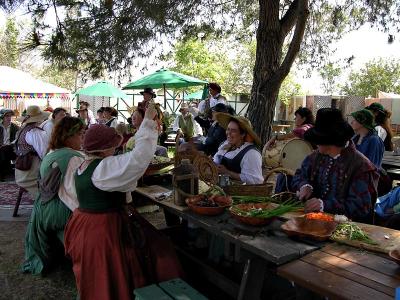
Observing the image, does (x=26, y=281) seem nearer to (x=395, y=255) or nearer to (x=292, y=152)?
(x=395, y=255)

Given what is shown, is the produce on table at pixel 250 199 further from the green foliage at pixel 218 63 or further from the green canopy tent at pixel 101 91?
the green foliage at pixel 218 63

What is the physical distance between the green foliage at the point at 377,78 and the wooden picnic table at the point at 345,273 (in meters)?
39.3

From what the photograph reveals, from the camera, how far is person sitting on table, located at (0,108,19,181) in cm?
832

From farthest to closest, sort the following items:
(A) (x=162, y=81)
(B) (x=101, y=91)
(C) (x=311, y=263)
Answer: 1. (B) (x=101, y=91)
2. (A) (x=162, y=81)
3. (C) (x=311, y=263)

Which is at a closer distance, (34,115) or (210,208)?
(210,208)

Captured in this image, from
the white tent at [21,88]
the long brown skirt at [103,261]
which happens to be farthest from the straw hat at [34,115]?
the white tent at [21,88]

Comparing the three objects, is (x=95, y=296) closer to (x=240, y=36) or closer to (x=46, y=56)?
(x=46, y=56)

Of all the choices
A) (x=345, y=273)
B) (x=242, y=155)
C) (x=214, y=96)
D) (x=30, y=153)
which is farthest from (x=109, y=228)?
(x=214, y=96)

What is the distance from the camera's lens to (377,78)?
39.0m

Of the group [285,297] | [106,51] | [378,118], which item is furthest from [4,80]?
[285,297]

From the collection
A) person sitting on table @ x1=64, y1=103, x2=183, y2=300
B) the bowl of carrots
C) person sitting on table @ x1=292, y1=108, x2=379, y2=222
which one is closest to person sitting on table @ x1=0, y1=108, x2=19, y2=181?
person sitting on table @ x1=64, y1=103, x2=183, y2=300

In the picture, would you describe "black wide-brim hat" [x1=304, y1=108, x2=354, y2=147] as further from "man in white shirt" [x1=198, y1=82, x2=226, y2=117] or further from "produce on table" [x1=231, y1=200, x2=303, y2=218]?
"man in white shirt" [x1=198, y1=82, x2=226, y2=117]

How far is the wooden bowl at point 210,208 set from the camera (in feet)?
8.59

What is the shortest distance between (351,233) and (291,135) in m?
3.48
